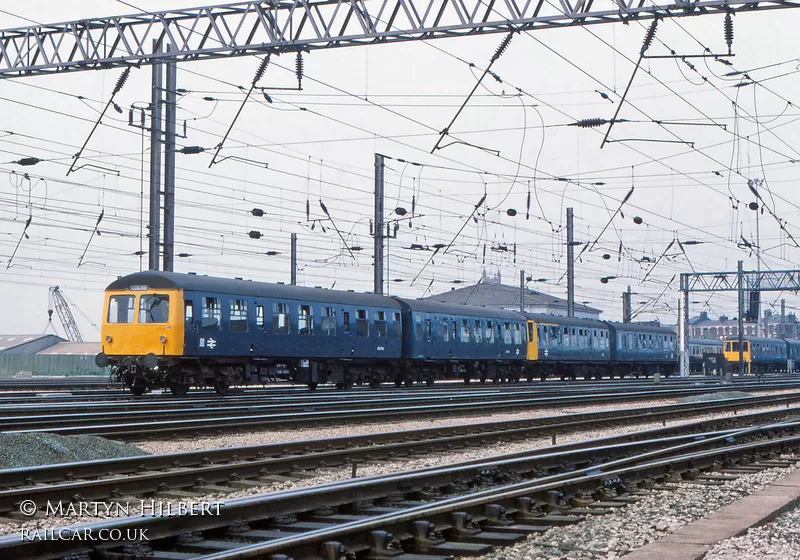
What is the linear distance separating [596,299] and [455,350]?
5483cm

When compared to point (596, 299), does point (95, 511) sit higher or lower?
lower

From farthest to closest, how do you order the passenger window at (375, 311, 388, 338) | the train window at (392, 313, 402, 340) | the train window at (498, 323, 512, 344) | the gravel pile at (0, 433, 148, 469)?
1. the train window at (498, 323, 512, 344)
2. the train window at (392, 313, 402, 340)
3. the passenger window at (375, 311, 388, 338)
4. the gravel pile at (0, 433, 148, 469)

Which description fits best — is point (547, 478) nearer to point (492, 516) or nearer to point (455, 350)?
point (492, 516)

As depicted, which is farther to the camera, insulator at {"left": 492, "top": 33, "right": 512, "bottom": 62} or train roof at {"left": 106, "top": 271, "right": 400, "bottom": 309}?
train roof at {"left": 106, "top": 271, "right": 400, "bottom": 309}

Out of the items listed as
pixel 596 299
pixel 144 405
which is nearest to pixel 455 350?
pixel 144 405

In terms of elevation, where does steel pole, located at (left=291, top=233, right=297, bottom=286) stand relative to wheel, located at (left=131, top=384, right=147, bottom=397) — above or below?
above

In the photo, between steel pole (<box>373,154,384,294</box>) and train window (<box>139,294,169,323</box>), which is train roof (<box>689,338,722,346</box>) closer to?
steel pole (<box>373,154,384,294</box>)

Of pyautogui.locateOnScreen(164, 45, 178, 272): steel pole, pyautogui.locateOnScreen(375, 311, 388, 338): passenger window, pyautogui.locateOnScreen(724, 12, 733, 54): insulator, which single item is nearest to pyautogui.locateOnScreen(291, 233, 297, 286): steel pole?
pyautogui.locateOnScreen(375, 311, 388, 338): passenger window

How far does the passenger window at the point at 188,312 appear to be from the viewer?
25627 millimetres

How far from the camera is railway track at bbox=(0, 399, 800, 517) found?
9.33 metres

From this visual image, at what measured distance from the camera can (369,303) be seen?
3341 centimetres

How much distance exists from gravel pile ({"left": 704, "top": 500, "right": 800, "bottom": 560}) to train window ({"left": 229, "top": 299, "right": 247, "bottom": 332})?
19.7 m

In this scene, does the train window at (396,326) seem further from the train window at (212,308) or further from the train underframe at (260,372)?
the train window at (212,308)

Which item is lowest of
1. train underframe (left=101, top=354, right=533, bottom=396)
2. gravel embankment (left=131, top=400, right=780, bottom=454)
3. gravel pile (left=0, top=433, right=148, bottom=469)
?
gravel embankment (left=131, top=400, right=780, bottom=454)
